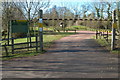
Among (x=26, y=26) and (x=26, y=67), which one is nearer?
(x=26, y=67)

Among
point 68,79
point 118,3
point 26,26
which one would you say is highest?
point 118,3

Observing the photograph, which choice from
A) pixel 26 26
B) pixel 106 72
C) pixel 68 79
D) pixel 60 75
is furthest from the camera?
pixel 26 26

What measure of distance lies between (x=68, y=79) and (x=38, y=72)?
51.2 inches

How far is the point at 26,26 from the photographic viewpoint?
12219mm

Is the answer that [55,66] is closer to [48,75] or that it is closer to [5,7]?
[48,75]

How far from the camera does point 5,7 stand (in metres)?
17.5

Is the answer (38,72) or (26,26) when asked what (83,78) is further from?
(26,26)

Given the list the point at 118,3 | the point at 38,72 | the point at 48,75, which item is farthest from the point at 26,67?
the point at 118,3

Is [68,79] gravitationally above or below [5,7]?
below

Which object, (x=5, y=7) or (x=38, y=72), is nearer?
(x=38, y=72)

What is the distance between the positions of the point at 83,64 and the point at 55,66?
119 centimetres

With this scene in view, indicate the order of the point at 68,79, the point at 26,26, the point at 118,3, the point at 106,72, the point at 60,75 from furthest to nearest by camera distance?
the point at 118,3, the point at 26,26, the point at 106,72, the point at 60,75, the point at 68,79

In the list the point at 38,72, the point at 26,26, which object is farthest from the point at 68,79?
the point at 26,26

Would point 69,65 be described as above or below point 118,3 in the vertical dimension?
below
